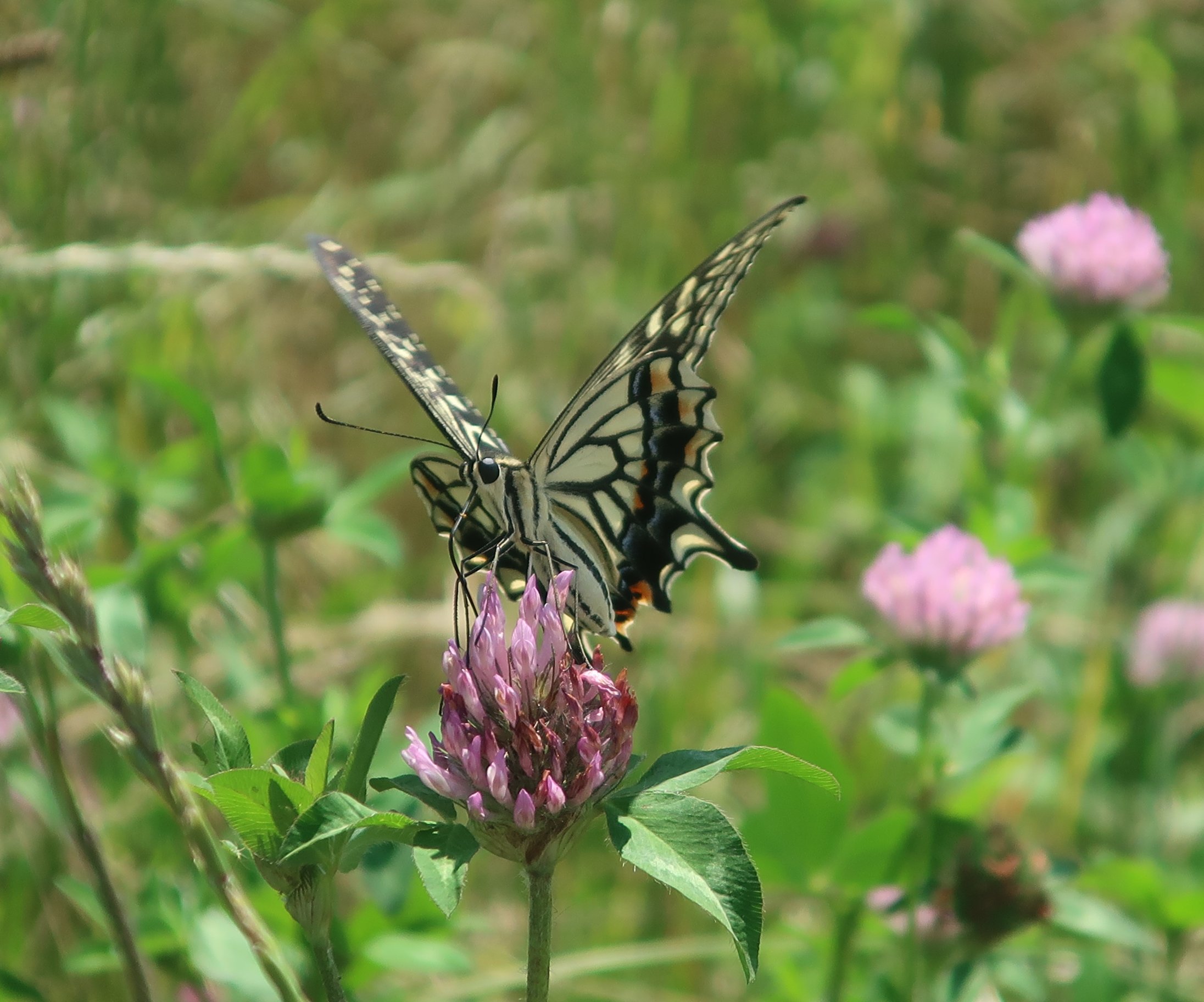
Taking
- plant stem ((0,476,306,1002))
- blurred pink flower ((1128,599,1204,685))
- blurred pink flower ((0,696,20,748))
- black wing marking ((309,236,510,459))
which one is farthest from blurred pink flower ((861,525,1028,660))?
blurred pink flower ((0,696,20,748))

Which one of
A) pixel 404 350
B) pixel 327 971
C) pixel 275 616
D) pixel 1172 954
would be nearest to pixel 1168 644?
pixel 1172 954

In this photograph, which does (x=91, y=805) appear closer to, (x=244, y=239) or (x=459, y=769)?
(x=459, y=769)

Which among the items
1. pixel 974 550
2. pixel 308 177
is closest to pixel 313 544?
pixel 308 177

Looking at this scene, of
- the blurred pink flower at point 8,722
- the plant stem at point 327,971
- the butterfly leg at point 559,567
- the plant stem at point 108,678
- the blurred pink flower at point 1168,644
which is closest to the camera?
the plant stem at point 108,678

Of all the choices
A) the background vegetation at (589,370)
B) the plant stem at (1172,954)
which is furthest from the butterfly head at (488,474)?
the plant stem at (1172,954)

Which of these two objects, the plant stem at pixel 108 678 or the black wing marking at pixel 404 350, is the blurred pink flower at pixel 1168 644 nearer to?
the black wing marking at pixel 404 350

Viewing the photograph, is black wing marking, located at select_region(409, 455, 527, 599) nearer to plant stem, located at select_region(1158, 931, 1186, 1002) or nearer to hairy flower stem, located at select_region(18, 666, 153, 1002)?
hairy flower stem, located at select_region(18, 666, 153, 1002)
